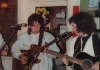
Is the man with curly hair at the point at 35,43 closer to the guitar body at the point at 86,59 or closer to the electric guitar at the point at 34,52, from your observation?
the electric guitar at the point at 34,52

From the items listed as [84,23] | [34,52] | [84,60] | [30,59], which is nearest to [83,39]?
[84,23]

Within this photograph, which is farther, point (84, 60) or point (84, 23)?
point (84, 23)

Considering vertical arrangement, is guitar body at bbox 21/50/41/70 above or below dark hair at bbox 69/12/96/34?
below

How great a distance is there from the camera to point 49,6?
4773 mm

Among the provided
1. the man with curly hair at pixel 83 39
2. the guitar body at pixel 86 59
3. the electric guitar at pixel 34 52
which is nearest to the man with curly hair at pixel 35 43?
the electric guitar at pixel 34 52

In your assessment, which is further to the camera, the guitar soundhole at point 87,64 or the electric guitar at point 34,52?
the electric guitar at point 34,52

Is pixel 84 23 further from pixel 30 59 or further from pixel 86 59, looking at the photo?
pixel 30 59

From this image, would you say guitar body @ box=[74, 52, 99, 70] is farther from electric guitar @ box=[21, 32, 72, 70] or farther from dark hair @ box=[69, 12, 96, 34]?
electric guitar @ box=[21, 32, 72, 70]

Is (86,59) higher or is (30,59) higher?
(86,59)

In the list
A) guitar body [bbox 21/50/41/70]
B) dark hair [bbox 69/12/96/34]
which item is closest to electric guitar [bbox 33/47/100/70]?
dark hair [bbox 69/12/96/34]

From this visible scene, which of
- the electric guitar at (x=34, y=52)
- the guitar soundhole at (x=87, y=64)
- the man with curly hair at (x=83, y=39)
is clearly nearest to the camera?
the guitar soundhole at (x=87, y=64)

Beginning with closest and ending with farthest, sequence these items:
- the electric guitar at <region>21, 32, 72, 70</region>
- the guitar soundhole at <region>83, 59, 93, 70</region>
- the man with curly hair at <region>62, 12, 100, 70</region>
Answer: the guitar soundhole at <region>83, 59, 93, 70</region> → the man with curly hair at <region>62, 12, 100, 70</region> → the electric guitar at <region>21, 32, 72, 70</region>

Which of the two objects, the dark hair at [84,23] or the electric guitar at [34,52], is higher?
the dark hair at [84,23]

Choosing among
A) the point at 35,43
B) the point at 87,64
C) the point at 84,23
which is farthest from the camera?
the point at 35,43
